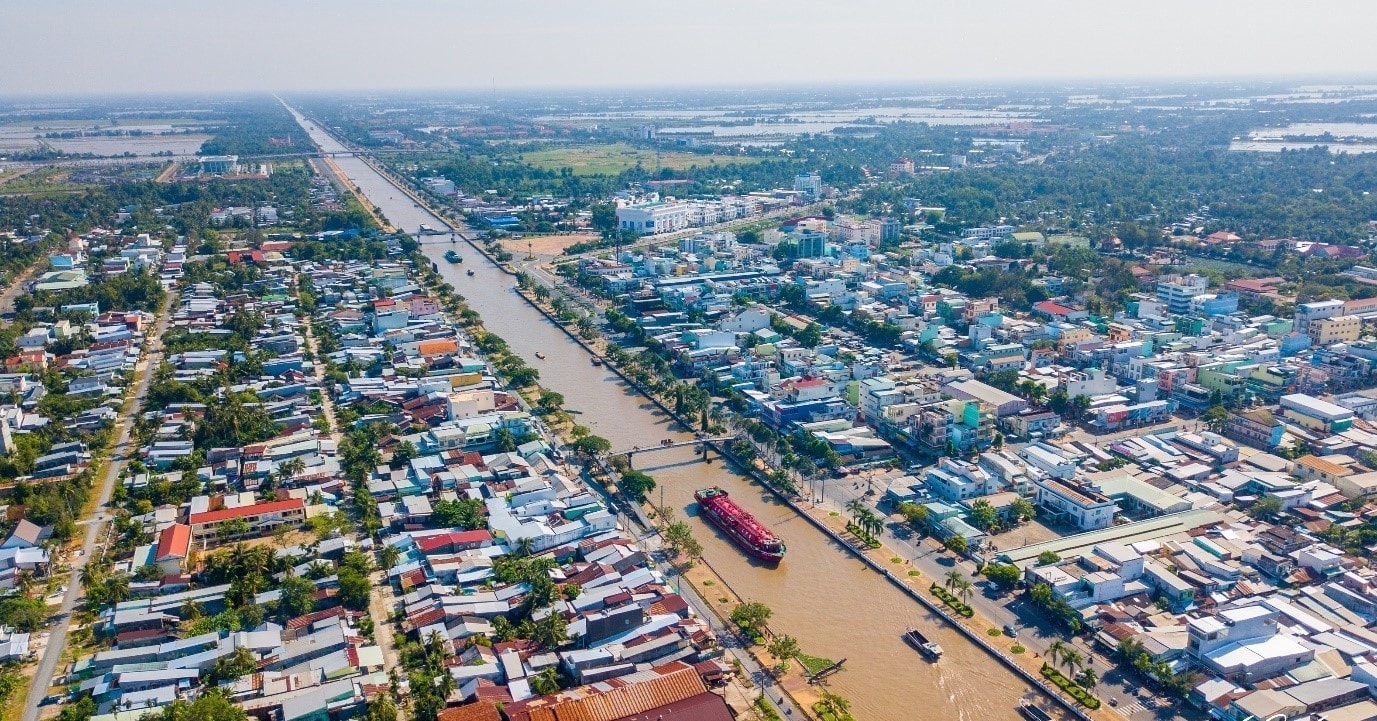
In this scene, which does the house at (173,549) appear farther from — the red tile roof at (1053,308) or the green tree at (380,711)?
the red tile roof at (1053,308)

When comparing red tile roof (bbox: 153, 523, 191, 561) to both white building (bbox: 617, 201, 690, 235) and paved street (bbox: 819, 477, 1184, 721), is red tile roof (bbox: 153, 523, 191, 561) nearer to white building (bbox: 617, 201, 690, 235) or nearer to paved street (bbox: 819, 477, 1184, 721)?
paved street (bbox: 819, 477, 1184, 721)

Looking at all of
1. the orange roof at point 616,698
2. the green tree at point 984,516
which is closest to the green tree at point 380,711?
the orange roof at point 616,698

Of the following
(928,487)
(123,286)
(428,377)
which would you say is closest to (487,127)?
(123,286)

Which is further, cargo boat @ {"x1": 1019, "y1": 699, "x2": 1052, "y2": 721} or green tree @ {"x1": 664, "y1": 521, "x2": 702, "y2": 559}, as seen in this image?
green tree @ {"x1": 664, "y1": 521, "x2": 702, "y2": 559}

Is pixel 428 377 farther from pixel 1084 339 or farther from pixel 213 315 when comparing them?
pixel 1084 339

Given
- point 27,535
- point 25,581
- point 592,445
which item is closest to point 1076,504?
point 592,445

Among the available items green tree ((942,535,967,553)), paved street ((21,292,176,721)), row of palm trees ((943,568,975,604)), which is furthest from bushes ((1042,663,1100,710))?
paved street ((21,292,176,721))
